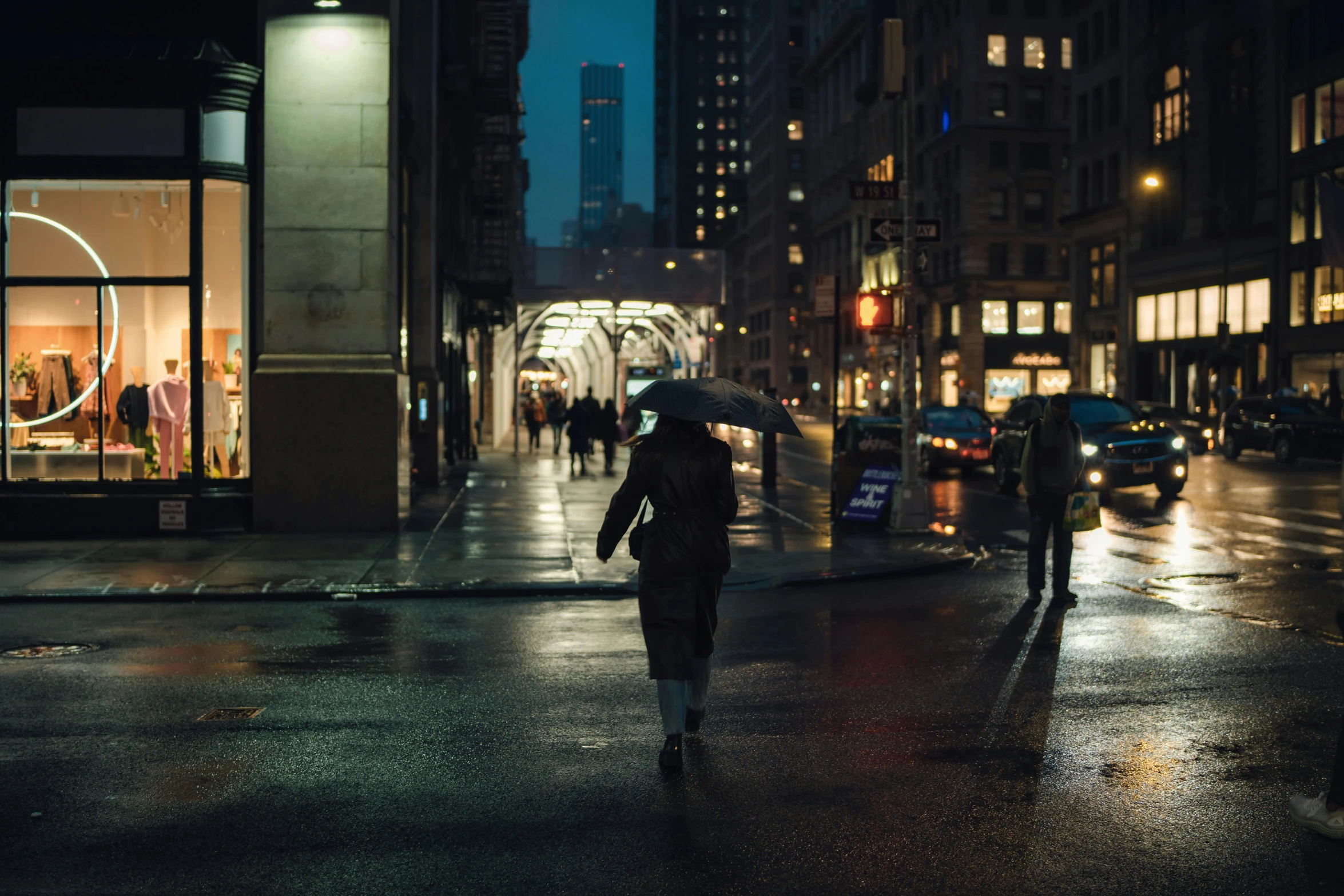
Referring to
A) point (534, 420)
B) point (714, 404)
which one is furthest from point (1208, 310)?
point (714, 404)

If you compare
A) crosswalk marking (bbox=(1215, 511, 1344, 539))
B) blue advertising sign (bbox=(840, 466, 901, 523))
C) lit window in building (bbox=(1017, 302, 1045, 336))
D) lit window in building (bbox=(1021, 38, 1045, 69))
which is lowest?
crosswalk marking (bbox=(1215, 511, 1344, 539))

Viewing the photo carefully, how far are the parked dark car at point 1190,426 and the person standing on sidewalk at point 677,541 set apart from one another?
30199 millimetres

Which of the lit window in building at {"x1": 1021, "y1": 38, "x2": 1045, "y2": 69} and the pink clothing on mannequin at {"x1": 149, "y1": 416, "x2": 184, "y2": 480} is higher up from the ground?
the lit window in building at {"x1": 1021, "y1": 38, "x2": 1045, "y2": 69}

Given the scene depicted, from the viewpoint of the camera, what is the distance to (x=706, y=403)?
6348 mm

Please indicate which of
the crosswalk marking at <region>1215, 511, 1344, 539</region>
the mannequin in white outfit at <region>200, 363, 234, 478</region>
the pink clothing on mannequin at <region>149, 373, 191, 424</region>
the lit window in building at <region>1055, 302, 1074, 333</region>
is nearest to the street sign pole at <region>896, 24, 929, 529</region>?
the crosswalk marking at <region>1215, 511, 1344, 539</region>

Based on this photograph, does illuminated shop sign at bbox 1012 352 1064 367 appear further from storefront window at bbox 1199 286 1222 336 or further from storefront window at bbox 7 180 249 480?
storefront window at bbox 7 180 249 480

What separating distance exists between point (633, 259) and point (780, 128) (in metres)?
104

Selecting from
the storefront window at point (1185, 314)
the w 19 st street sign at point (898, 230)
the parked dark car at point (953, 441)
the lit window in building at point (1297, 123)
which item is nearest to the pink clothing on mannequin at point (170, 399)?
the w 19 st street sign at point (898, 230)

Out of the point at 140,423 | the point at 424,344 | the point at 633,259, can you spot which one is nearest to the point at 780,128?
the point at 633,259

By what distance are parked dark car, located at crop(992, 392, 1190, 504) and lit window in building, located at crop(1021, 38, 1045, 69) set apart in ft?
222

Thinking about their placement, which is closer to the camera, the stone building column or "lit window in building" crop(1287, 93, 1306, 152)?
the stone building column

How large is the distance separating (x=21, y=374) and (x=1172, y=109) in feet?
183

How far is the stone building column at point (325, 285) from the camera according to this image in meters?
16.7

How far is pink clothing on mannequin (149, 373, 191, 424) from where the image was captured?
16719 mm
